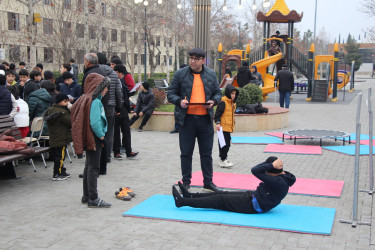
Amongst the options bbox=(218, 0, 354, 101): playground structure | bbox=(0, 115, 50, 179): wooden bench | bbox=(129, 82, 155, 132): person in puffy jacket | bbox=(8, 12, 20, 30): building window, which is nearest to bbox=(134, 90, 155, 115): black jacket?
bbox=(129, 82, 155, 132): person in puffy jacket

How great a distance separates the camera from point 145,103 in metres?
13.6

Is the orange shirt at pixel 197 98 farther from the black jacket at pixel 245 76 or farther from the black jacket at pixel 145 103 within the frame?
the black jacket at pixel 245 76

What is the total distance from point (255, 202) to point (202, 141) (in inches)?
59.4

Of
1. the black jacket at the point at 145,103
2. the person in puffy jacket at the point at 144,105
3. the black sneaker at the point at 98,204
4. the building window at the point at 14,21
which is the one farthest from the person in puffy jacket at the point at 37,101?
the building window at the point at 14,21

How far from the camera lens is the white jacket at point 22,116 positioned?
871 cm

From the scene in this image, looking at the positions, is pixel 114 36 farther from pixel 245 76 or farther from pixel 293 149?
pixel 293 149

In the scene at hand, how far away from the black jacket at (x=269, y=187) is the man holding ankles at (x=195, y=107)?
130 centimetres

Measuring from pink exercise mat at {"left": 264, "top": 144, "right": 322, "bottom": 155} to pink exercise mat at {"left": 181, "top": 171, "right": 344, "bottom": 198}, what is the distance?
2.56 m

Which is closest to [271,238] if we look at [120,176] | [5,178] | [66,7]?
[120,176]

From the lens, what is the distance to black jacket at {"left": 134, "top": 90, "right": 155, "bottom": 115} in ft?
44.1

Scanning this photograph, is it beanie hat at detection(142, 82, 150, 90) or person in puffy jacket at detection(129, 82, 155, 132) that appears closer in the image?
beanie hat at detection(142, 82, 150, 90)

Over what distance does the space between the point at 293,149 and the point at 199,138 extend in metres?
4.35

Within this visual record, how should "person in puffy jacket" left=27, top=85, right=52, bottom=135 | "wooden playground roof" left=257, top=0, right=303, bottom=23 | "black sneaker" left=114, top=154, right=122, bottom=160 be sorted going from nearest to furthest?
"person in puffy jacket" left=27, top=85, right=52, bottom=135
"black sneaker" left=114, top=154, right=122, bottom=160
"wooden playground roof" left=257, top=0, right=303, bottom=23

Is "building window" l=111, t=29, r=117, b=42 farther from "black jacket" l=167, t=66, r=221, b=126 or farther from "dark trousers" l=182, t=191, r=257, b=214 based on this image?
"dark trousers" l=182, t=191, r=257, b=214
